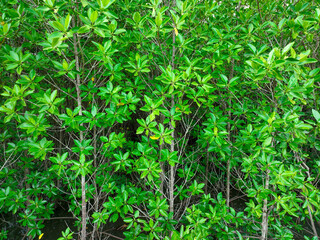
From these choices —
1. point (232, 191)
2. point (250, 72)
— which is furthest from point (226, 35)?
point (232, 191)

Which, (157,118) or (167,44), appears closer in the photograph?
(167,44)

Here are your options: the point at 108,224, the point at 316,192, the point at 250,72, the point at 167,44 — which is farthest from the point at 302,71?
the point at 108,224

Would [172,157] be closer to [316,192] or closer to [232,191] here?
[316,192]

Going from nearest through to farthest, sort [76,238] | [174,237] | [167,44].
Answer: [174,237] → [167,44] → [76,238]

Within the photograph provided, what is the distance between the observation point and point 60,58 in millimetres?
2547

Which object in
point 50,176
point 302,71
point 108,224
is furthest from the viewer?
point 108,224

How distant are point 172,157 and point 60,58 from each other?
1643mm

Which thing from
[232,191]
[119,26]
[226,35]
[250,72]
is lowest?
[232,191]

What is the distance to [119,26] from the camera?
8.37 ft

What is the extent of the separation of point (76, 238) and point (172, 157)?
212 cm

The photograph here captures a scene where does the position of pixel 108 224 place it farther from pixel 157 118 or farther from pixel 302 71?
pixel 302 71

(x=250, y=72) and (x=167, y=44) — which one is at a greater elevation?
(x=250, y=72)

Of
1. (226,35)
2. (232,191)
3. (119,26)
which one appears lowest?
(232,191)

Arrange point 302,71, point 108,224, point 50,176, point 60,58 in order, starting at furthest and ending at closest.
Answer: point 108,224 → point 50,176 → point 60,58 → point 302,71
